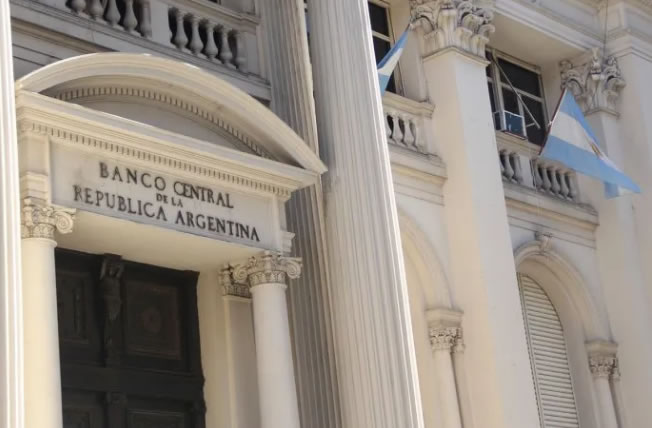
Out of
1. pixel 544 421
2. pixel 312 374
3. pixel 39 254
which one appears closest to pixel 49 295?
pixel 39 254

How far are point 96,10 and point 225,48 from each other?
1.52 meters

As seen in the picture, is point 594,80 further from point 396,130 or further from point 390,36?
point 396,130

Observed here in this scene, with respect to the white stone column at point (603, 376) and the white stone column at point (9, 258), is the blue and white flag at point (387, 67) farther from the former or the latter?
the white stone column at point (9, 258)

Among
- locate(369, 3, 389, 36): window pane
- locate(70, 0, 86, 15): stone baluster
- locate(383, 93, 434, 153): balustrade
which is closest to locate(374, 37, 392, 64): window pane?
locate(369, 3, 389, 36): window pane

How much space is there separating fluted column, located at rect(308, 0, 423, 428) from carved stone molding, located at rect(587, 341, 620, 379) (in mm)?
5726

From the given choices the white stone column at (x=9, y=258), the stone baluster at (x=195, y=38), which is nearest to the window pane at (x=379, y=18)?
the stone baluster at (x=195, y=38)

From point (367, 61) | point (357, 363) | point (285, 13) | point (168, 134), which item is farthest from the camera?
point (285, 13)

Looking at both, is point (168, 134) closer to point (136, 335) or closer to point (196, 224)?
point (196, 224)

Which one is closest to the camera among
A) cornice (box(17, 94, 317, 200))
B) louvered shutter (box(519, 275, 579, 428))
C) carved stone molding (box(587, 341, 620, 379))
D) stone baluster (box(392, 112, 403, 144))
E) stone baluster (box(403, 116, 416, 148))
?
cornice (box(17, 94, 317, 200))

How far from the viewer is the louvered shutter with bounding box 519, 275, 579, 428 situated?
51.1ft

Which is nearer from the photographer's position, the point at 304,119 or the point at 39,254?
the point at 39,254

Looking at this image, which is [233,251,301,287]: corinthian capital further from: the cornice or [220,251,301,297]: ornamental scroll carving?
the cornice

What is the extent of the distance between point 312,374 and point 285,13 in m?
3.29

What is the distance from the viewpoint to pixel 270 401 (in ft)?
34.6
